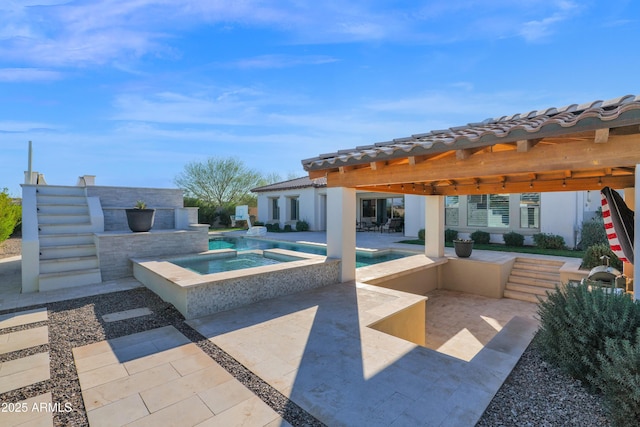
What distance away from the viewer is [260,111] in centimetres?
1611

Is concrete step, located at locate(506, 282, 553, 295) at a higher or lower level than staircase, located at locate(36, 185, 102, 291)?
lower

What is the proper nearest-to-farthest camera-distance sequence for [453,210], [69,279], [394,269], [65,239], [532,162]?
[532,162] → [69,279] → [394,269] → [65,239] → [453,210]

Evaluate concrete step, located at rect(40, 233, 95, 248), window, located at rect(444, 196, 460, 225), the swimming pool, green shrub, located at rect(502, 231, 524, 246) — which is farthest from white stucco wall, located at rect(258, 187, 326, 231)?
concrete step, located at rect(40, 233, 95, 248)

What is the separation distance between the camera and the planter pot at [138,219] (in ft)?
30.5

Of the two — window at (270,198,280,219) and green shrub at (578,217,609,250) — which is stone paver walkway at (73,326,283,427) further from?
window at (270,198,280,219)

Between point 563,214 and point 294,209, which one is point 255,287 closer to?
point 563,214

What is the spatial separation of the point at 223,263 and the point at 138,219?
9.64 ft

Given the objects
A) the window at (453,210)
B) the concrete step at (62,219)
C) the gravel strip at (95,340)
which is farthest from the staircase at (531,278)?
the concrete step at (62,219)

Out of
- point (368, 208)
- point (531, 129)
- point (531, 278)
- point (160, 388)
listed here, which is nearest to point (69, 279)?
point (160, 388)

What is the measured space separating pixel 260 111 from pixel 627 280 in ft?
50.6

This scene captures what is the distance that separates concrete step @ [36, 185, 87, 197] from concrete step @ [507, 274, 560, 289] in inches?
605

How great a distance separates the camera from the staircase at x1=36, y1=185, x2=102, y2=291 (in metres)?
7.40

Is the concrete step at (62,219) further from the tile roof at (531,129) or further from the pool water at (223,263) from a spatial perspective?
the tile roof at (531,129)

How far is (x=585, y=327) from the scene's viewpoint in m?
3.09
